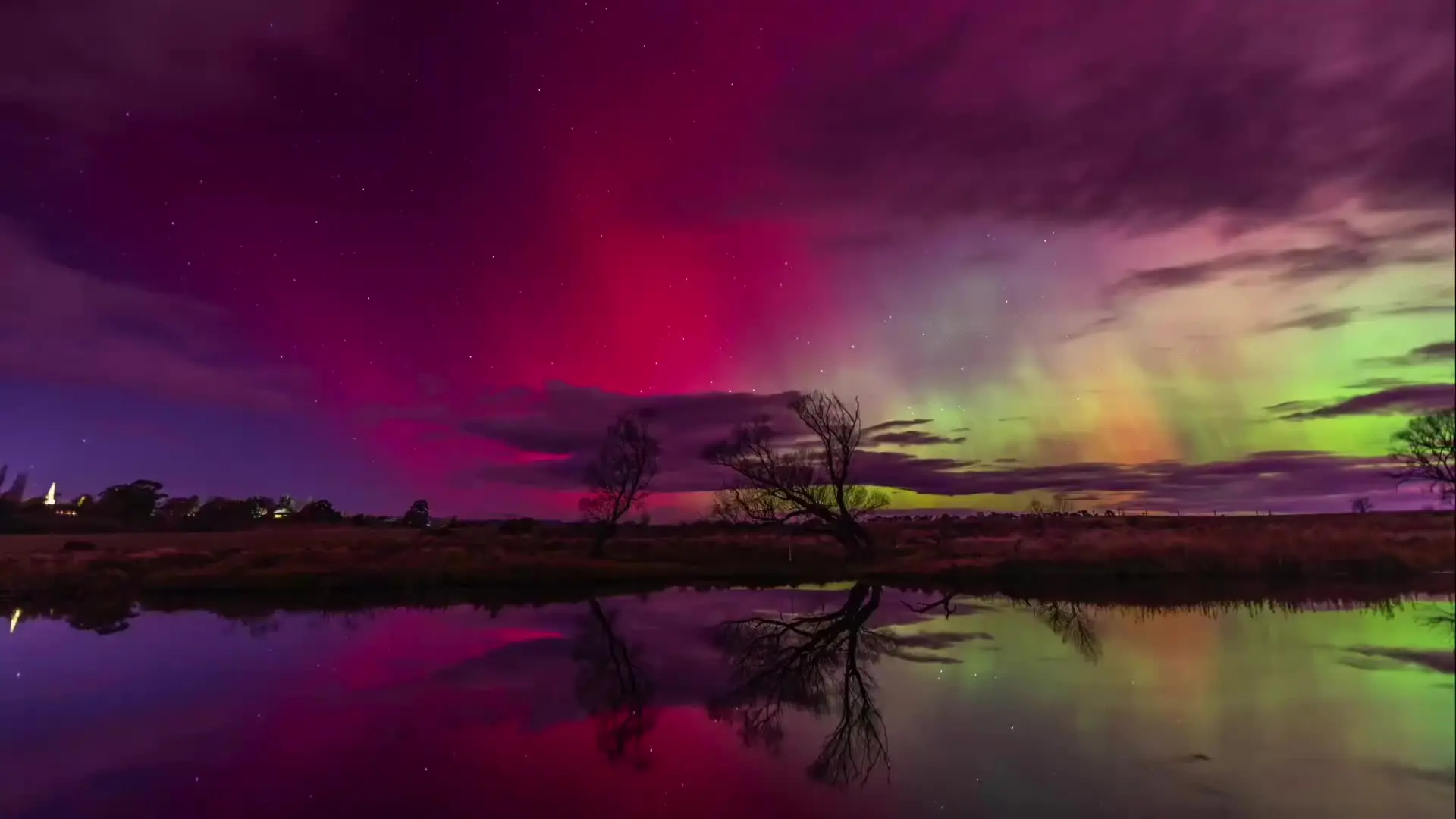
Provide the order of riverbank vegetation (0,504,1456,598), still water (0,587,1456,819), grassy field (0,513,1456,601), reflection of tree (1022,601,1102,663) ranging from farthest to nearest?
riverbank vegetation (0,504,1456,598) → grassy field (0,513,1456,601) → reflection of tree (1022,601,1102,663) → still water (0,587,1456,819)

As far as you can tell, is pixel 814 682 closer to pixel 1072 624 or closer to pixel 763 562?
pixel 1072 624

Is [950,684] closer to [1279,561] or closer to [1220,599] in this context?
[1220,599]

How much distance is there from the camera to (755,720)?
1181 cm

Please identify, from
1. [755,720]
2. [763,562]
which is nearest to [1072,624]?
[755,720]

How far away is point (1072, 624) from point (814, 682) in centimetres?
965

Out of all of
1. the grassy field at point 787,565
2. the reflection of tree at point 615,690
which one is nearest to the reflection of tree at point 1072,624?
the grassy field at point 787,565

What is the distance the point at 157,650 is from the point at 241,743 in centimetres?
1075

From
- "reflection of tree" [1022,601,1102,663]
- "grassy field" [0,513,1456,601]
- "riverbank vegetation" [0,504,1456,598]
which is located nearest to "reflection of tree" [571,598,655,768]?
"reflection of tree" [1022,601,1102,663]

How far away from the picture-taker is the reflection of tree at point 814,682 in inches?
406

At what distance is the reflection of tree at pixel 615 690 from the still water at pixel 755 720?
77mm

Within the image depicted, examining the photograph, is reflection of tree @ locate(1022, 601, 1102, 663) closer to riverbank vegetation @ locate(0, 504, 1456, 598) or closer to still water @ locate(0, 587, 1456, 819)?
still water @ locate(0, 587, 1456, 819)

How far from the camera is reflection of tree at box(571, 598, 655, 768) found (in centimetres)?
1068

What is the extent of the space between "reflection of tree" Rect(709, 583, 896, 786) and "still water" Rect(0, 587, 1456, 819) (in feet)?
0.29

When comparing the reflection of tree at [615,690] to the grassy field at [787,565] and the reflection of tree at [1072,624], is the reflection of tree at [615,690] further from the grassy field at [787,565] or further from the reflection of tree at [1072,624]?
the grassy field at [787,565]
